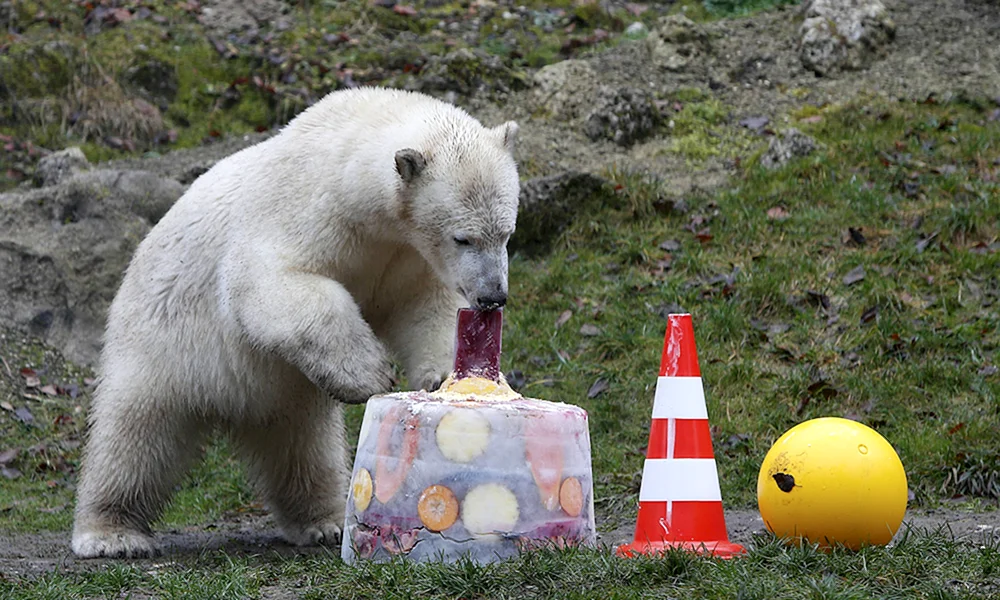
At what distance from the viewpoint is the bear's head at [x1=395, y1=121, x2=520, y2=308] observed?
15.0 ft

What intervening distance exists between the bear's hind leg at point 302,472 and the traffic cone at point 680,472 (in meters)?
1.93

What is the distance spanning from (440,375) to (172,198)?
5.34m

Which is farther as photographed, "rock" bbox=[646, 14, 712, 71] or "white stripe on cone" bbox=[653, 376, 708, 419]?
"rock" bbox=[646, 14, 712, 71]

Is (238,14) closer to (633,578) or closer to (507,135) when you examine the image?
(507,135)

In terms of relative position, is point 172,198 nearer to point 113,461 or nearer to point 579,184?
point 579,184

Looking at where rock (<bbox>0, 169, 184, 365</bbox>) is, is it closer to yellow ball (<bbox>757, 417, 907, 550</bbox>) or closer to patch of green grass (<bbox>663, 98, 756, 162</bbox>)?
patch of green grass (<bbox>663, 98, 756, 162</bbox>)

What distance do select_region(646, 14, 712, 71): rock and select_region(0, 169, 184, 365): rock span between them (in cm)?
464

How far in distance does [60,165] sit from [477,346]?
699cm

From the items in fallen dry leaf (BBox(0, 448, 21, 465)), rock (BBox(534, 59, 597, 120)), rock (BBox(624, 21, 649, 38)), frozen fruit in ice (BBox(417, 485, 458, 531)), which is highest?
rock (BBox(624, 21, 649, 38))

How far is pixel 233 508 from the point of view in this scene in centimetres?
729

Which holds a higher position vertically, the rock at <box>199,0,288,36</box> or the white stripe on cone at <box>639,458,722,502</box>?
the rock at <box>199,0,288,36</box>

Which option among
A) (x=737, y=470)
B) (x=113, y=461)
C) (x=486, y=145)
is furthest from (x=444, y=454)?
(x=737, y=470)

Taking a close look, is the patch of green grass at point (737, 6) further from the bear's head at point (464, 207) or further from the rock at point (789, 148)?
the bear's head at point (464, 207)

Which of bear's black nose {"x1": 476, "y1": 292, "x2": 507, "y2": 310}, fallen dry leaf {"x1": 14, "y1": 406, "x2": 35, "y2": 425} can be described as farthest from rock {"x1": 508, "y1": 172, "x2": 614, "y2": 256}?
bear's black nose {"x1": 476, "y1": 292, "x2": 507, "y2": 310}
